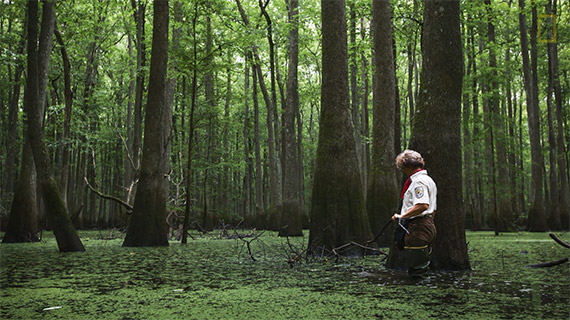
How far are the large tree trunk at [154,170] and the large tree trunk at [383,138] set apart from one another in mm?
4472

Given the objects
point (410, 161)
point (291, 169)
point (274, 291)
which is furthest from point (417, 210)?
point (291, 169)

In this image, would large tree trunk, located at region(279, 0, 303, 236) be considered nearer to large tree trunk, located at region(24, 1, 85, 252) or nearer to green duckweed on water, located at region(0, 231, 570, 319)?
large tree trunk, located at region(24, 1, 85, 252)

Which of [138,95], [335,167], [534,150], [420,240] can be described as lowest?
[420,240]

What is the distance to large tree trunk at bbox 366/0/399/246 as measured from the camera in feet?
31.1

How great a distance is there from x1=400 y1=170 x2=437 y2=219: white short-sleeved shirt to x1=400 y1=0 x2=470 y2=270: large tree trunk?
1105 millimetres

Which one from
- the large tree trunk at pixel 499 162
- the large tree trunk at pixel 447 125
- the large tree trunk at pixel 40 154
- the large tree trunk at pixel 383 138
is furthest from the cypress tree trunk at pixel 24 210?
the large tree trunk at pixel 499 162

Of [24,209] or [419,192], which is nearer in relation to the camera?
[419,192]

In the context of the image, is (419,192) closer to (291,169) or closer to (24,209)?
(24,209)

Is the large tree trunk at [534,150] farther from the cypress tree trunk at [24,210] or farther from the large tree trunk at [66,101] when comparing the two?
the cypress tree trunk at [24,210]

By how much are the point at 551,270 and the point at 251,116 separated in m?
28.5

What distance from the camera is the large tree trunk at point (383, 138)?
9469 mm

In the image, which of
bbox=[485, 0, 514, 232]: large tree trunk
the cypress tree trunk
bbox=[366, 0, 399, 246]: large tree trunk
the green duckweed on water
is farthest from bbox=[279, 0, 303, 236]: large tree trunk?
the green duckweed on water

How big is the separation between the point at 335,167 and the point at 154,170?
14.0 ft

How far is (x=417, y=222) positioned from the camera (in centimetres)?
438
